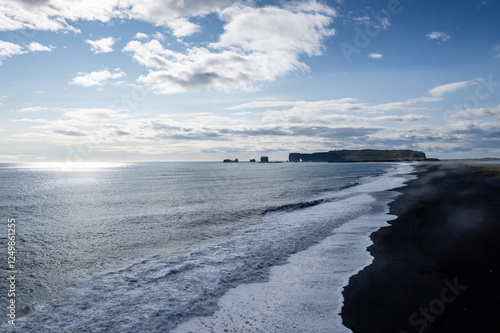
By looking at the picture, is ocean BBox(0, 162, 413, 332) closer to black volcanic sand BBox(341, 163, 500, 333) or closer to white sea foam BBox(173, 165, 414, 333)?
white sea foam BBox(173, 165, 414, 333)

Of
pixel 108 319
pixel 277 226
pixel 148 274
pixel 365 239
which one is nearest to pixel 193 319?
pixel 108 319

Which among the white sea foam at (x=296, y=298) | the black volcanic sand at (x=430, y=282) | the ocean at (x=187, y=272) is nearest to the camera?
the black volcanic sand at (x=430, y=282)

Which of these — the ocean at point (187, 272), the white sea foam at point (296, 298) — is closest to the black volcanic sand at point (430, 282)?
the white sea foam at point (296, 298)

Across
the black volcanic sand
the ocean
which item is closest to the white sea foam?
the ocean

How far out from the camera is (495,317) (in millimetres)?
7449

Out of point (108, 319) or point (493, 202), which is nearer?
point (108, 319)

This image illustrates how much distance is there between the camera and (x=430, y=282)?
9.93 metres

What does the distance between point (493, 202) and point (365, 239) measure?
60.5ft

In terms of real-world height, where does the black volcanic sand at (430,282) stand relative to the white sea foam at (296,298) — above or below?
above

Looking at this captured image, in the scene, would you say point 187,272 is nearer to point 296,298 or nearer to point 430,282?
point 296,298

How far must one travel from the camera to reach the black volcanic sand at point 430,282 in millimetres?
7508

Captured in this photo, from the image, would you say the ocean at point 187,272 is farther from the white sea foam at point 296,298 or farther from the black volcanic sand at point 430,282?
the black volcanic sand at point 430,282

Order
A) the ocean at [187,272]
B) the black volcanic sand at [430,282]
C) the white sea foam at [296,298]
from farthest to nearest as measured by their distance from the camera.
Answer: the ocean at [187,272] → the white sea foam at [296,298] → the black volcanic sand at [430,282]

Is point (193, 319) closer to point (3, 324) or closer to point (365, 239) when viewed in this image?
point (3, 324)
